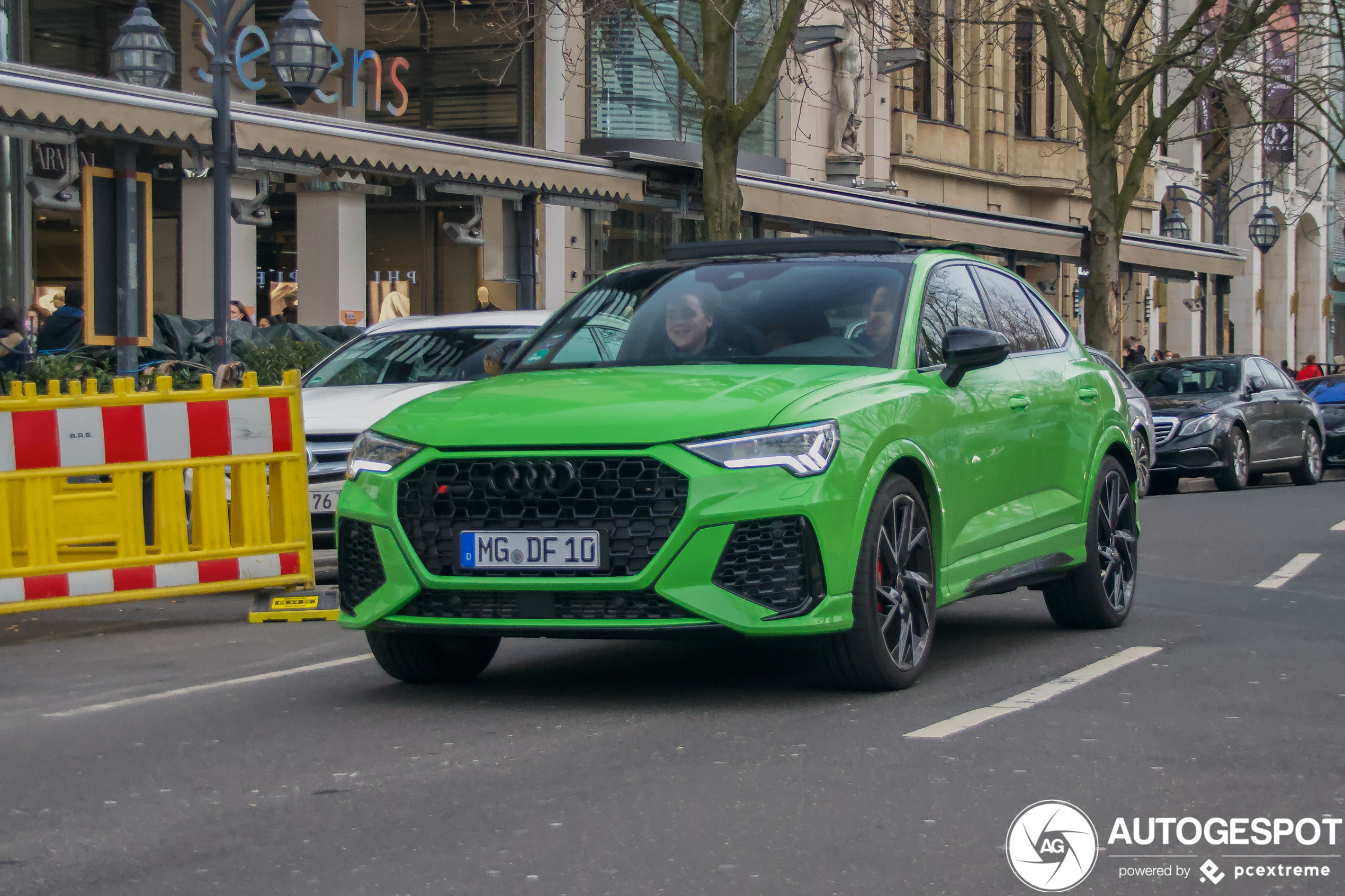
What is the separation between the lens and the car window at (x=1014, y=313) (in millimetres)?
8406

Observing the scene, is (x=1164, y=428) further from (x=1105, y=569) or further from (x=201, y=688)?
(x=201, y=688)

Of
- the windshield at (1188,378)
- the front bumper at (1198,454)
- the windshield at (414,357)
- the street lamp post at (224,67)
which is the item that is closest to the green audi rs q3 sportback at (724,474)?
the windshield at (414,357)

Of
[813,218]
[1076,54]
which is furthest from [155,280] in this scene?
[1076,54]

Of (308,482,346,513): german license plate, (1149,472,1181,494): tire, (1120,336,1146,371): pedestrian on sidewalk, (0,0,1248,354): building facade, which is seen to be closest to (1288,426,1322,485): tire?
(1149,472,1181,494): tire

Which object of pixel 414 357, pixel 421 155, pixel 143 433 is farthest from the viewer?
pixel 421 155

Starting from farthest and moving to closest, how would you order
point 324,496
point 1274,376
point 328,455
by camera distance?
point 1274,376 < point 328,455 < point 324,496

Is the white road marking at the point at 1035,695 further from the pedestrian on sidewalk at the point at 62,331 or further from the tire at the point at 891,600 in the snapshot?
the pedestrian on sidewalk at the point at 62,331

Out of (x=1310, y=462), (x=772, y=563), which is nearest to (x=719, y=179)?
(x=1310, y=462)

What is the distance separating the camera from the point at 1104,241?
28.2 meters

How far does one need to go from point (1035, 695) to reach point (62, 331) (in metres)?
10.8

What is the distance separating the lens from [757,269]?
7789mm

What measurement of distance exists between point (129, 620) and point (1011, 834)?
20.7 ft

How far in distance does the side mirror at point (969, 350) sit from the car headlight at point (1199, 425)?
579 inches

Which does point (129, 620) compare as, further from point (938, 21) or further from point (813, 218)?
point (938, 21)
